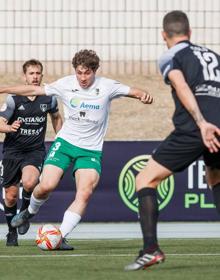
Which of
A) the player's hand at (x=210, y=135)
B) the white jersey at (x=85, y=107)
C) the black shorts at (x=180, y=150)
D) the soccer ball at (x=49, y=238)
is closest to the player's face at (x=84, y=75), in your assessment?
the white jersey at (x=85, y=107)

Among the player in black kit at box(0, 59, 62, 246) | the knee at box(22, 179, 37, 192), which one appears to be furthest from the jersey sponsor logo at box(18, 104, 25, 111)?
the knee at box(22, 179, 37, 192)

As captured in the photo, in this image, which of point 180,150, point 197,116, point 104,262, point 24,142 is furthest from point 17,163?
point 197,116

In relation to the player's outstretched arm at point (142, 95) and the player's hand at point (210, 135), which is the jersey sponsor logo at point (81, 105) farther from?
the player's hand at point (210, 135)

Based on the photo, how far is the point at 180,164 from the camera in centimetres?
984

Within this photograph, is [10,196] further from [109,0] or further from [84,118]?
[109,0]

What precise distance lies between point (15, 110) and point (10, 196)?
3.18 ft

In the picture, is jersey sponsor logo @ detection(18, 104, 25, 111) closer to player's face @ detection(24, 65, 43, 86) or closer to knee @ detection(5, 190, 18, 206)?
player's face @ detection(24, 65, 43, 86)

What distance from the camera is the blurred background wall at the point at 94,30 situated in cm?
2361

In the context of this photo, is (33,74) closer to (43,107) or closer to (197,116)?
(43,107)

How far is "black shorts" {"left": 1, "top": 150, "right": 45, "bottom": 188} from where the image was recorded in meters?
13.9

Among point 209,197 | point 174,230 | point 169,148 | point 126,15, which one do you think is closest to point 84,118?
point 169,148

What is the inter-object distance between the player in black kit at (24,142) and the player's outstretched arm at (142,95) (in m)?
1.53

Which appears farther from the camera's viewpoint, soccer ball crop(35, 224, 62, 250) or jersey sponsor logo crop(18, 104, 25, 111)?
jersey sponsor logo crop(18, 104, 25, 111)

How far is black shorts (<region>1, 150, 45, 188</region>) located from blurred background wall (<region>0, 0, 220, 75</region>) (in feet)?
31.7
